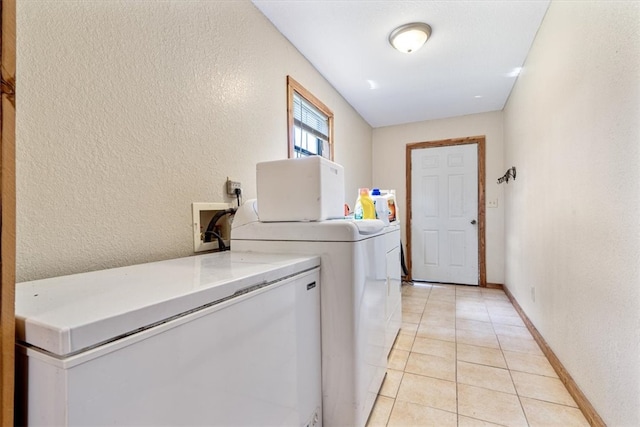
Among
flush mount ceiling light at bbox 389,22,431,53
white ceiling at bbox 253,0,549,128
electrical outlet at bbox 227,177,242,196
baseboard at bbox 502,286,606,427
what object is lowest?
baseboard at bbox 502,286,606,427

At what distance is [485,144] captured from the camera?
3.80 metres

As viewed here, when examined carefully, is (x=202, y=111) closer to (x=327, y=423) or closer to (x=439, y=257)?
(x=327, y=423)

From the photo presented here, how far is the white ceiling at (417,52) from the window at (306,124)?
317mm

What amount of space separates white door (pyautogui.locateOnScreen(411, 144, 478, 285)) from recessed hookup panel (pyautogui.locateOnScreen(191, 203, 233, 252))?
3.17 m

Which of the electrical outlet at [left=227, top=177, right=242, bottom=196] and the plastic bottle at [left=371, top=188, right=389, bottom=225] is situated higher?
the electrical outlet at [left=227, top=177, right=242, bottom=196]

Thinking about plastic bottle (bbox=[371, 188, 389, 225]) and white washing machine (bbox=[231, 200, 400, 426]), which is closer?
white washing machine (bbox=[231, 200, 400, 426])

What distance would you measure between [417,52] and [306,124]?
1.05 meters

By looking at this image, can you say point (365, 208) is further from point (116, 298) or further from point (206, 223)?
point (116, 298)

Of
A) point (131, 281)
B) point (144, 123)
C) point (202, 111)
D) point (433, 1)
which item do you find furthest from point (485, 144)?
point (131, 281)

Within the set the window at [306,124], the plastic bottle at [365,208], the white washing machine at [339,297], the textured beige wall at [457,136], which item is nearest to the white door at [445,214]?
the textured beige wall at [457,136]

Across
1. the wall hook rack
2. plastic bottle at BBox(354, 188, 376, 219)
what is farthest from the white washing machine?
the wall hook rack

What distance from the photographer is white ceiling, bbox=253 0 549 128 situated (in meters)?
1.84

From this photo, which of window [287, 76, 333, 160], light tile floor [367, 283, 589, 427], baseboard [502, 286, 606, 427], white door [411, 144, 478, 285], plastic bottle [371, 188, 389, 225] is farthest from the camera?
white door [411, 144, 478, 285]

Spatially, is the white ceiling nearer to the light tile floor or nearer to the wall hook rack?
the wall hook rack
